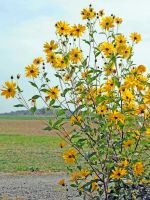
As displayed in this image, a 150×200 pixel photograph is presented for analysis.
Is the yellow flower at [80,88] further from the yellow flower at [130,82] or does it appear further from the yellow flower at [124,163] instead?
the yellow flower at [124,163]

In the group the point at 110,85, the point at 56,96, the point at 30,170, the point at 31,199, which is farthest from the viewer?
the point at 30,170

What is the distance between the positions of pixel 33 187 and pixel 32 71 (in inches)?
268

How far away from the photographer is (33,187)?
1045cm

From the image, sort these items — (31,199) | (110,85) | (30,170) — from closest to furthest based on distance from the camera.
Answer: (110,85)
(31,199)
(30,170)

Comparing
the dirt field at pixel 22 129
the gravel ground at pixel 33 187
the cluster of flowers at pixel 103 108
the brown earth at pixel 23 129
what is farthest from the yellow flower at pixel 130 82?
the dirt field at pixel 22 129

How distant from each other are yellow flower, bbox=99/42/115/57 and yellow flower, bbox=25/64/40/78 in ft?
2.11

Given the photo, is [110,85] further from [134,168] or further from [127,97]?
[134,168]

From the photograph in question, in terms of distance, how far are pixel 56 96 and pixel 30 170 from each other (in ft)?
32.9

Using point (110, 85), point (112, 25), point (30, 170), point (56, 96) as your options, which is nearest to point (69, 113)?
point (56, 96)

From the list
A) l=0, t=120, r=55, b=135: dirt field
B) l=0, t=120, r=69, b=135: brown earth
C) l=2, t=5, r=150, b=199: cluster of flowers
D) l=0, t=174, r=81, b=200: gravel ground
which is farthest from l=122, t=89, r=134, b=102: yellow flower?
l=0, t=120, r=55, b=135: dirt field

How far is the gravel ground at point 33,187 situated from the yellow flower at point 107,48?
5.01m

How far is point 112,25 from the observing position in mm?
4457

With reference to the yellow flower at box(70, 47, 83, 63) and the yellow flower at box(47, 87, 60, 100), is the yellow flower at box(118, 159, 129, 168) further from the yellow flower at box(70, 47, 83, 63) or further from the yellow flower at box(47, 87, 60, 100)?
the yellow flower at box(70, 47, 83, 63)

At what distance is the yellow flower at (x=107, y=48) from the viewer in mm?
4221
